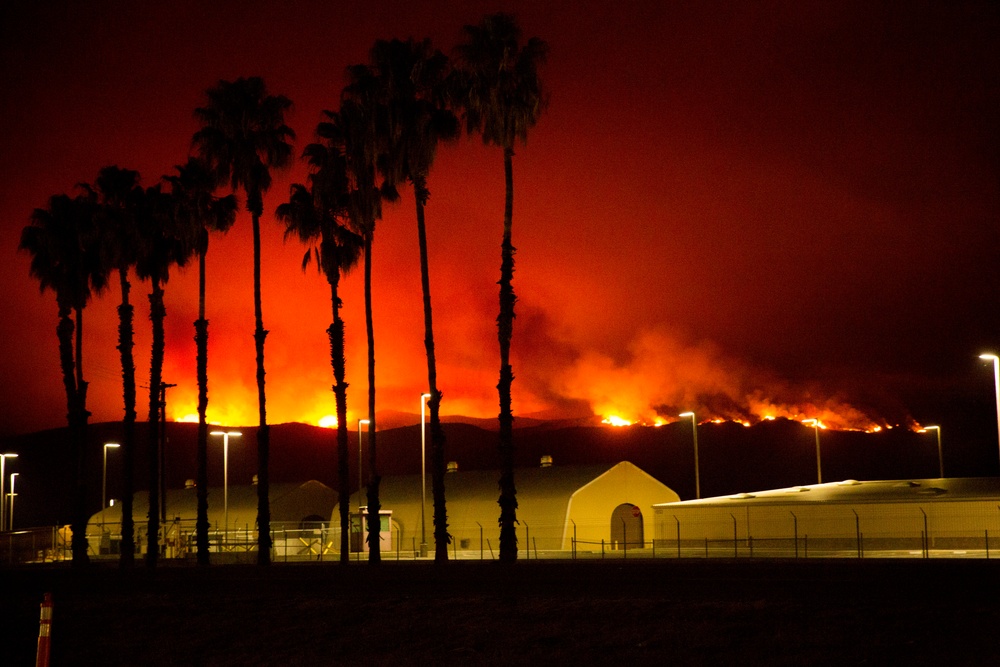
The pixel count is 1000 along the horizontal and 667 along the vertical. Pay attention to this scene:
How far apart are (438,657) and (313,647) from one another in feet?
11.6

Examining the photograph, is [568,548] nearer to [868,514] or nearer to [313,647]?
[868,514]

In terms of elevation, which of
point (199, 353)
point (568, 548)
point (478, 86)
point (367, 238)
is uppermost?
point (478, 86)

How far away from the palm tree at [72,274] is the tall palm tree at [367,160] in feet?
46.3

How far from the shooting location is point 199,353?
57.5 m

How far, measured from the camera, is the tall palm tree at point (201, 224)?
56062mm

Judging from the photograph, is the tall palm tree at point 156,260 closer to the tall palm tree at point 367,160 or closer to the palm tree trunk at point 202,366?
the palm tree trunk at point 202,366

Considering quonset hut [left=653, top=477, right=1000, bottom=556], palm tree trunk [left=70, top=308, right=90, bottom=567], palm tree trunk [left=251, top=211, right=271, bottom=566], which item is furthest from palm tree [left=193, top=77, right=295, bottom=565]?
quonset hut [left=653, top=477, right=1000, bottom=556]

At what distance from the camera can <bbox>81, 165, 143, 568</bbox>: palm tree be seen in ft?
185

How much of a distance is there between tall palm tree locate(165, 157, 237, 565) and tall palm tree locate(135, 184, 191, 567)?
0.52m

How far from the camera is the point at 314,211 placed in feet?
178

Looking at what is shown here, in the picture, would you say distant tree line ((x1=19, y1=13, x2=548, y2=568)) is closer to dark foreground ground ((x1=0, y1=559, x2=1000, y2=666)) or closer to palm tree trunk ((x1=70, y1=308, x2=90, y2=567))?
palm tree trunk ((x1=70, y1=308, x2=90, y2=567))

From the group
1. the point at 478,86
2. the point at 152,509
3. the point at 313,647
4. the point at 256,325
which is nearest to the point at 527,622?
the point at 313,647

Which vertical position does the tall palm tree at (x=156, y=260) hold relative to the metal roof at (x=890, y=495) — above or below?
above

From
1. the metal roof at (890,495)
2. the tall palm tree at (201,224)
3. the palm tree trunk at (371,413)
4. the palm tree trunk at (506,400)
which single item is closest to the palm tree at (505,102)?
the palm tree trunk at (506,400)
